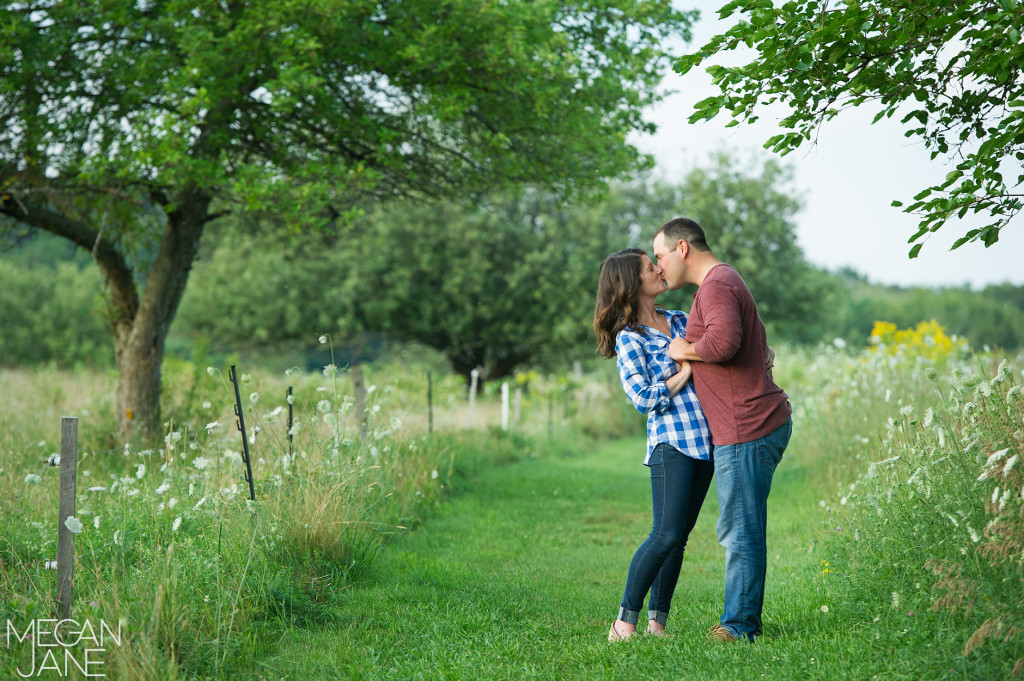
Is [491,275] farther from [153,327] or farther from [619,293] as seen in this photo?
[619,293]

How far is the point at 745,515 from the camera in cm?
364

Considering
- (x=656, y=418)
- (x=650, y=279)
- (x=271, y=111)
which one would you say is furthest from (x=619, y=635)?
(x=271, y=111)

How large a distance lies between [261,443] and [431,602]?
76.8 inches

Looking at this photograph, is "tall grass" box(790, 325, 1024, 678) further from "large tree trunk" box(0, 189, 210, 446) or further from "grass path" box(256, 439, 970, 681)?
"large tree trunk" box(0, 189, 210, 446)

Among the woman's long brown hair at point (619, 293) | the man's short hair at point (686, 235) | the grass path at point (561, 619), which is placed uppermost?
the man's short hair at point (686, 235)

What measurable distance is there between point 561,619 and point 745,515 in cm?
140

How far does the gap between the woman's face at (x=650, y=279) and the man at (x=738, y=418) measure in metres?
0.23

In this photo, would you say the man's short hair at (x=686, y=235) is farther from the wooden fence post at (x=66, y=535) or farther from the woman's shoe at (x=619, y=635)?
the wooden fence post at (x=66, y=535)

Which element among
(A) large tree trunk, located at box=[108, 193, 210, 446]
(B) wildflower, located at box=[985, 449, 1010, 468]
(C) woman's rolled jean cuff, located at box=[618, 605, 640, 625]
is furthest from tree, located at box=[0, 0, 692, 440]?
(B) wildflower, located at box=[985, 449, 1010, 468]

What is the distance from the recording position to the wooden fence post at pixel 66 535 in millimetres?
3434

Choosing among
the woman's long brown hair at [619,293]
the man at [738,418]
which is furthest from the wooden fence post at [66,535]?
the man at [738,418]

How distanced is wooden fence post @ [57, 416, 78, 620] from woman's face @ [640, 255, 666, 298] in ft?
8.62

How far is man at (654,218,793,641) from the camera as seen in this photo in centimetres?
360

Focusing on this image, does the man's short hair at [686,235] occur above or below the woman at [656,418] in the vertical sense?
above
